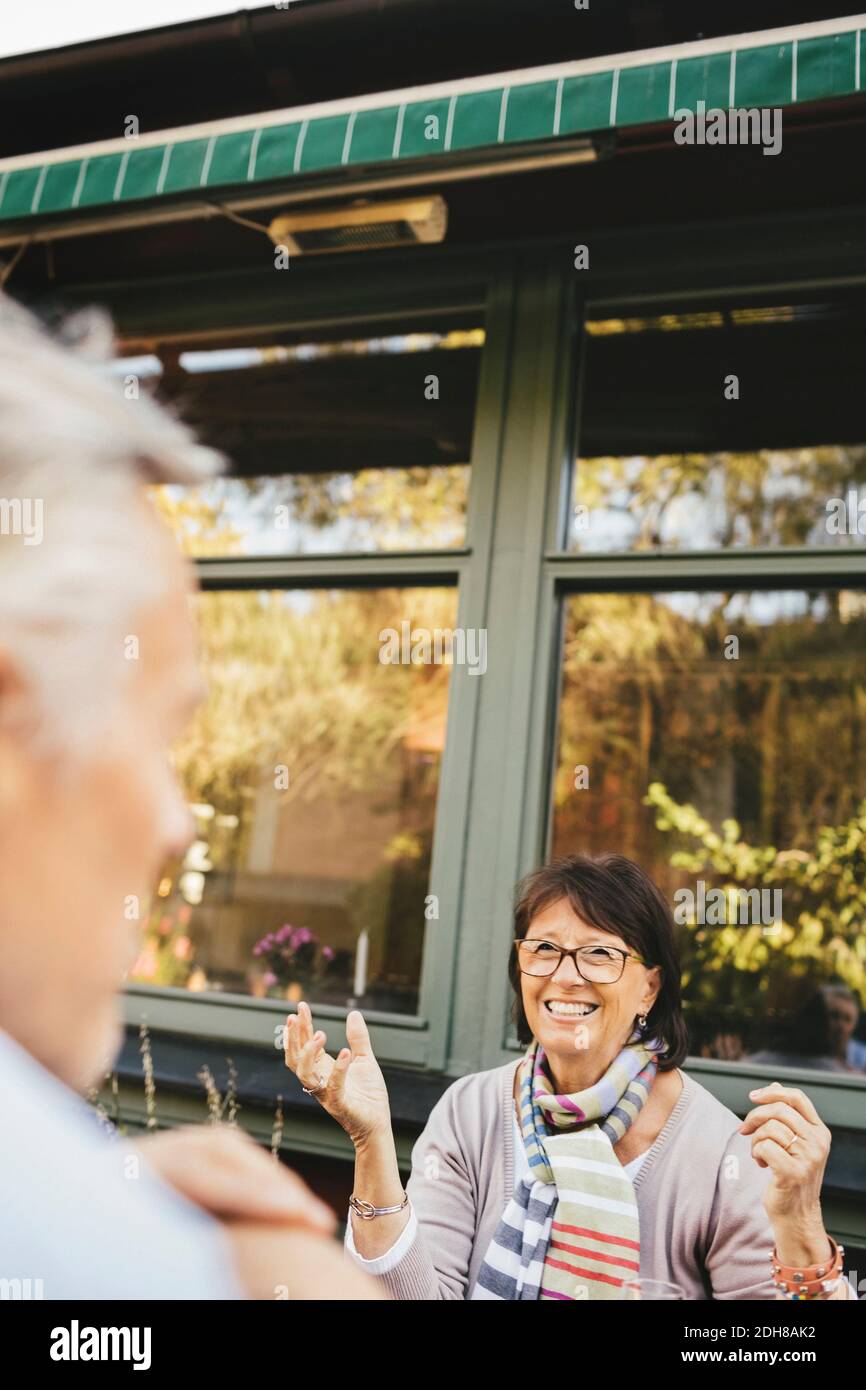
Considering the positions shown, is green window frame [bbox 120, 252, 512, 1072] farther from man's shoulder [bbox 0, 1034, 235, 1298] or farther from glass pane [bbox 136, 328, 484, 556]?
man's shoulder [bbox 0, 1034, 235, 1298]

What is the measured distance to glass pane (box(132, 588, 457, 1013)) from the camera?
621 centimetres

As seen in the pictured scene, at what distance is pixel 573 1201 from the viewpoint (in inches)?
71.6

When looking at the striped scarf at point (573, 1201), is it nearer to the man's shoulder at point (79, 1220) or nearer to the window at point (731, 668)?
the window at point (731, 668)

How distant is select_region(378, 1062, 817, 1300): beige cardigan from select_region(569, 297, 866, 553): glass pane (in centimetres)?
148

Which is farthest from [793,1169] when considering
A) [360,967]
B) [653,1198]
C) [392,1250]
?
[360,967]

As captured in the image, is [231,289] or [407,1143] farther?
[231,289]

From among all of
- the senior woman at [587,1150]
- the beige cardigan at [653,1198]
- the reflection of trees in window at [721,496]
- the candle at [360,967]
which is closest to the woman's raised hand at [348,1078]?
the senior woman at [587,1150]

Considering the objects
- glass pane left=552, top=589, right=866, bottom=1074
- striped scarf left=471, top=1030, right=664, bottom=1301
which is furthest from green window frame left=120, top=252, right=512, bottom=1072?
glass pane left=552, top=589, right=866, bottom=1074

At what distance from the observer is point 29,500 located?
0.48 meters

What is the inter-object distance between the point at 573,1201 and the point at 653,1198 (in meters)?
0.15

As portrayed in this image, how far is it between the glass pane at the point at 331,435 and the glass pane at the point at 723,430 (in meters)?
0.48

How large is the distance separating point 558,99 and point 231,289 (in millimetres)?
1357
